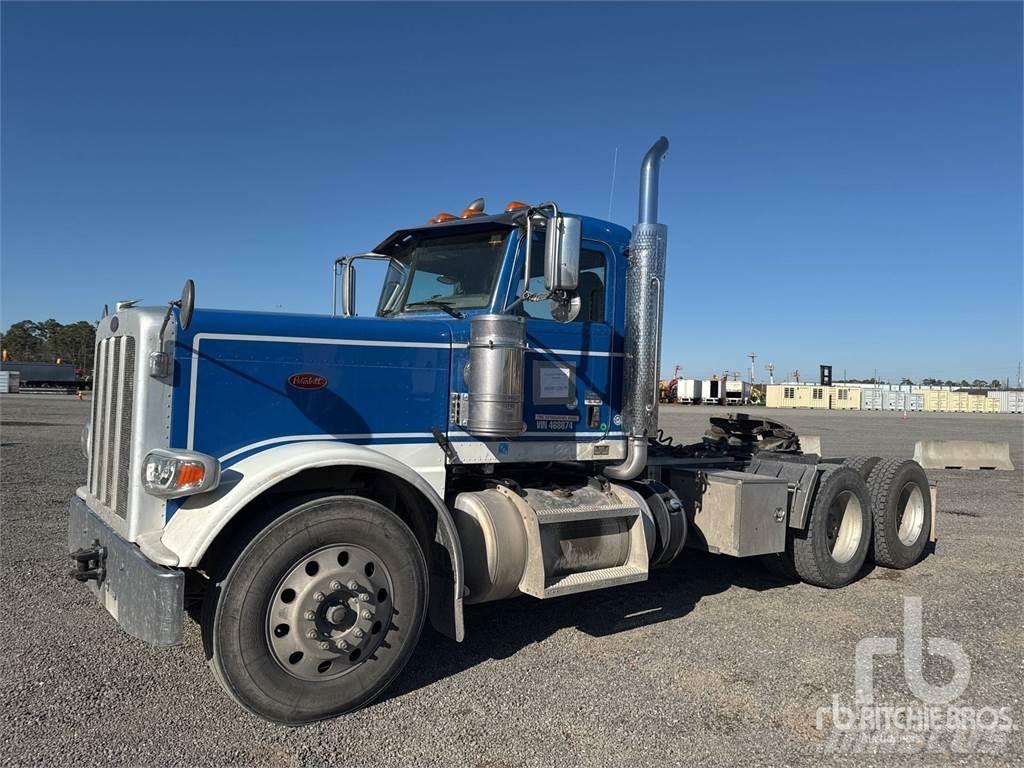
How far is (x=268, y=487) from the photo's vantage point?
3.61 meters

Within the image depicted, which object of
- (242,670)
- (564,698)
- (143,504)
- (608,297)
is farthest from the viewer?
(608,297)

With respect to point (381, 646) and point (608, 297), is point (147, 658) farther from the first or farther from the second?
point (608, 297)

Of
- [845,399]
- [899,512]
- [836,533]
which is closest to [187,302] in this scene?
[836,533]

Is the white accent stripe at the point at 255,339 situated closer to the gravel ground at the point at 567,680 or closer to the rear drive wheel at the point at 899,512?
the gravel ground at the point at 567,680

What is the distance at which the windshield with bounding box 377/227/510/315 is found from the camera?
4.86 meters

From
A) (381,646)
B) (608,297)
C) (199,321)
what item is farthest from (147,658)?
(608,297)

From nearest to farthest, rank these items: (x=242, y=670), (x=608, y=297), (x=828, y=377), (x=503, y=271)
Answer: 1. (x=242, y=670)
2. (x=503, y=271)
3. (x=608, y=297)
4. (x=828, y=377)

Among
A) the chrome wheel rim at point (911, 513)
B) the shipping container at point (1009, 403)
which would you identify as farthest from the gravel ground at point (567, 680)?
the shipping container at point (1009, 403)

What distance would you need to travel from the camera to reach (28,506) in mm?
8531

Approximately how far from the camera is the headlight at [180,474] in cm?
348

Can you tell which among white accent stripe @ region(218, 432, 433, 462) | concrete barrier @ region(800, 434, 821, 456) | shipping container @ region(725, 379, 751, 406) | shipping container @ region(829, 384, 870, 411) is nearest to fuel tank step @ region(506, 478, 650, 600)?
white accent stripe @ region(218, 432, 433, 462)

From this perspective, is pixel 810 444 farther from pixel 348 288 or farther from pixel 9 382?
pixel 9 382

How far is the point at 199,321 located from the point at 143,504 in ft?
3.18

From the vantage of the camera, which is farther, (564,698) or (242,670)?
(564,698)
